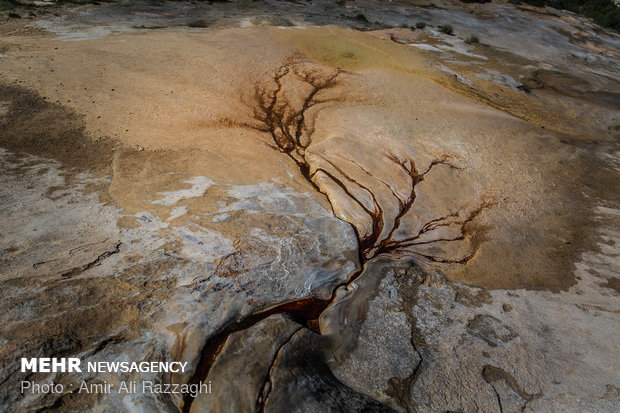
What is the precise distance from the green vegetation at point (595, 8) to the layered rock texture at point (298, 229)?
40.0 ft

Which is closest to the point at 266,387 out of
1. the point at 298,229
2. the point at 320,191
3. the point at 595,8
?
the point at 298,229

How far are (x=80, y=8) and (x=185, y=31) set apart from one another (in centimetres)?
303

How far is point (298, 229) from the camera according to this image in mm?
3424

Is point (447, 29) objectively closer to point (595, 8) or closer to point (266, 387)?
point (266, 387)

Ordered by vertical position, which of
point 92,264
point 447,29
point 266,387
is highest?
point 447,29

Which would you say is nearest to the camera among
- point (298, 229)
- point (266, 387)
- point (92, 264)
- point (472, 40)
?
point (266, 387)

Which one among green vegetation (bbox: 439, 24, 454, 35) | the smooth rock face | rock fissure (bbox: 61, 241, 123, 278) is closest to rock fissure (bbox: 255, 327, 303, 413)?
the smooth rock face

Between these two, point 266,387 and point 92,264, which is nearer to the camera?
point 266,387

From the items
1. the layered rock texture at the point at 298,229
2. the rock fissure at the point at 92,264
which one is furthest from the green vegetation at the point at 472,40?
the rock fissure at the point at 92,264

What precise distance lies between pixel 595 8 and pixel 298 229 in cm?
2163

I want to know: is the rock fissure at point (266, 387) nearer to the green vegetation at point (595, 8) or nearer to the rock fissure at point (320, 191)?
the rock fissure at point (320, 191)

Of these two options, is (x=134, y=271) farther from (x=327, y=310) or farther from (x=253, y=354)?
(x=327, y=310)

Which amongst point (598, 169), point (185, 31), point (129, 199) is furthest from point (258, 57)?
point (598, 169)

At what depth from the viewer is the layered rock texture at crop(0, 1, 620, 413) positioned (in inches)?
95.0
